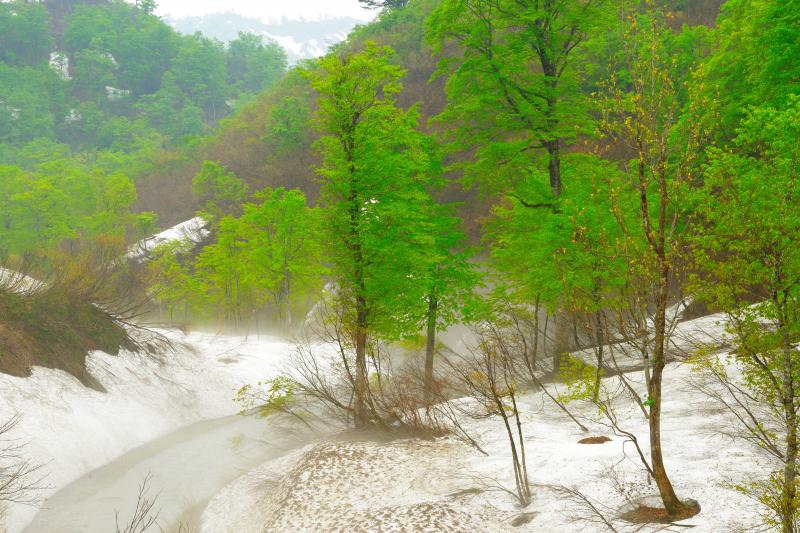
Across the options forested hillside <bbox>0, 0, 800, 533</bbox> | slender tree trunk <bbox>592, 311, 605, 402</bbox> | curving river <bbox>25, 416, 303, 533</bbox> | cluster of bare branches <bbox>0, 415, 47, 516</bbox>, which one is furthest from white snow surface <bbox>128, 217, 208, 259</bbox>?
slender tree trunk <bbox>592, 311, 605, 402</bbox>

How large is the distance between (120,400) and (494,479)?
16203 millimetres

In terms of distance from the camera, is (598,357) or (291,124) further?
(291,124)

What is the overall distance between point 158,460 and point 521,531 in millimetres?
13526

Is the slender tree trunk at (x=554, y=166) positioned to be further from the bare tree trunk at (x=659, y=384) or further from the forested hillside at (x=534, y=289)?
the bare tree trunk at (x=659, y=384)

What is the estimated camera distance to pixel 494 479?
1122 centimetres

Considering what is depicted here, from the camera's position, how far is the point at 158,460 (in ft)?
58.8

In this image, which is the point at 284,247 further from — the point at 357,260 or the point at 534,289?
the point at 534,289

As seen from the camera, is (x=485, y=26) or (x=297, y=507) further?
(x=485, y=26)

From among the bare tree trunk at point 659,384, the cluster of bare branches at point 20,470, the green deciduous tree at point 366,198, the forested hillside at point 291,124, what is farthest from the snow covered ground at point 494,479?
the forested hillside at point 291,124

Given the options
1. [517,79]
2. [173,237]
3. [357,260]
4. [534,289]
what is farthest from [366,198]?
[173,237]

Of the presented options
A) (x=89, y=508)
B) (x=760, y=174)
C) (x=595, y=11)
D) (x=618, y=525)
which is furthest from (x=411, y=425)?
(x=595, y=11)

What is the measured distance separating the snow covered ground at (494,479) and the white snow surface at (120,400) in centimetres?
576

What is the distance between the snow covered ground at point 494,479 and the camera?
9.29 meters

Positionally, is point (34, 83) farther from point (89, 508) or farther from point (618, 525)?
point (618, 525)
